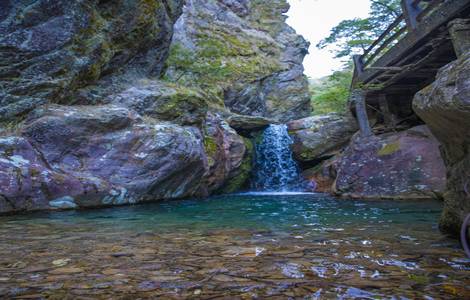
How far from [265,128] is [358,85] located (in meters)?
7.66

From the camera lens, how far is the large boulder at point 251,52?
26475 millimetres

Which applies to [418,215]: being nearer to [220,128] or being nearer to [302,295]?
[302,295]

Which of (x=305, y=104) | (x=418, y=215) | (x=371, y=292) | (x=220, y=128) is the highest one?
(x=305, y=104)

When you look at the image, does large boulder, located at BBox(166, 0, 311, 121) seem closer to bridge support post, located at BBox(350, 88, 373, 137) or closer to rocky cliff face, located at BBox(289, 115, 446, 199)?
bridge support post, located at BBox(350, 88, 373, 137)

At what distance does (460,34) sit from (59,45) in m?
10.7

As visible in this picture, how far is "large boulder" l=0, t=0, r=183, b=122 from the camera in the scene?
913 centimetres

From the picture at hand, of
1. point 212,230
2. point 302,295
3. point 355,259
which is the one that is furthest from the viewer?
point 212,230

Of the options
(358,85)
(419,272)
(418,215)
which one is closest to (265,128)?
(358,85)

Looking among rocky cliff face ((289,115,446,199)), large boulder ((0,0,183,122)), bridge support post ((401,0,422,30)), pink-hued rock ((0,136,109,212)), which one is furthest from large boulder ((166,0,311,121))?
pink-hued rock ((0,136,109,212))

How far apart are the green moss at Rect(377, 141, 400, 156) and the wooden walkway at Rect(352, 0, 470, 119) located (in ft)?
6.96

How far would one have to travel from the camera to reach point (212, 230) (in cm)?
505

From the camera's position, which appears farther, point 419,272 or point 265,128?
point 265,128

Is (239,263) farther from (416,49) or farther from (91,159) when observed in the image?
(416,49)

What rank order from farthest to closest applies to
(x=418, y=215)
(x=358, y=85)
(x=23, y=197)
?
(x=358, y=85), (x=23, y=197), (x=418, y=215)
